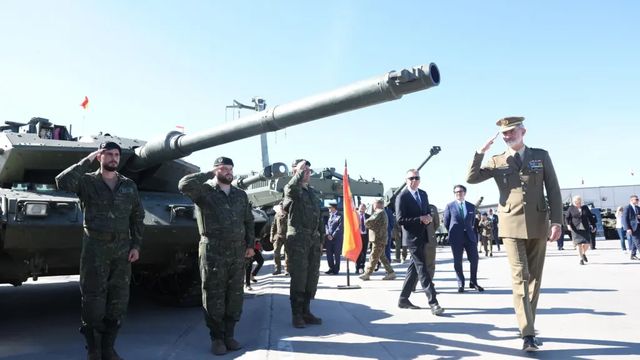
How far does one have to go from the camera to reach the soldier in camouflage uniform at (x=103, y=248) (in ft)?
13.6

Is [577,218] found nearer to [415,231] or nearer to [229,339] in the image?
[415,231]

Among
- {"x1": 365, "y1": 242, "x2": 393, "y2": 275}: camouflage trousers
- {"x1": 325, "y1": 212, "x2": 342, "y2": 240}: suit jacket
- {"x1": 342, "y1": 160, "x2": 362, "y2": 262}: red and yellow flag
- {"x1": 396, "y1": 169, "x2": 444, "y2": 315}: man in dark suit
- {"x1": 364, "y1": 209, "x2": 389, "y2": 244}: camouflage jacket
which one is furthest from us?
{"x1": 325, "y1": 212, "x2": 342, "y2": 240}: suit jacket

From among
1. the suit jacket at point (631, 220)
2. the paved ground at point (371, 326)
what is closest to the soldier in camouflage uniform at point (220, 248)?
the paved ground at point (371, 326)

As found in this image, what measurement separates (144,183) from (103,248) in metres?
2.90

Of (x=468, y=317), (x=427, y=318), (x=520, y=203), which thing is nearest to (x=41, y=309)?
(x=427, y=318)

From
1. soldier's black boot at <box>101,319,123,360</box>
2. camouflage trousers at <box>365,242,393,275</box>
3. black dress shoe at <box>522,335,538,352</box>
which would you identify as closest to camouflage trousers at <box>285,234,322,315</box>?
soldier's black boot at <box>101,319,123,360</box>

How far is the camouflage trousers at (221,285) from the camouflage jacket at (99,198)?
646 mm

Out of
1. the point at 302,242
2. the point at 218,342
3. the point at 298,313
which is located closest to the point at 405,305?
the point at 298,313

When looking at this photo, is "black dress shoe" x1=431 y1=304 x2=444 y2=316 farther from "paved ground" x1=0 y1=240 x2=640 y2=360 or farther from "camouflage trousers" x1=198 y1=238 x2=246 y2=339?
"camouflage trousers" x1=198 y1=238 x2=246 y2=339

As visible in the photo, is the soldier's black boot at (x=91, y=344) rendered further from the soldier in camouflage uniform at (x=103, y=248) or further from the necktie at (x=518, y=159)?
the necktie at (x=518, y=159)

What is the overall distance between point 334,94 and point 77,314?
15.8 ft

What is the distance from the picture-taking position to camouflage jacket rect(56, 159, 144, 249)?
415 cm

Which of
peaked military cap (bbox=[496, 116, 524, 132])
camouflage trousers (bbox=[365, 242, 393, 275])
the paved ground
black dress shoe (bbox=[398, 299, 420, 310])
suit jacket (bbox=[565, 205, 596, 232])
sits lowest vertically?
the paved ground

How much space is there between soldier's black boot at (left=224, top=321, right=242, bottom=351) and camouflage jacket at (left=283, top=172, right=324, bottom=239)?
1248 millimetres
